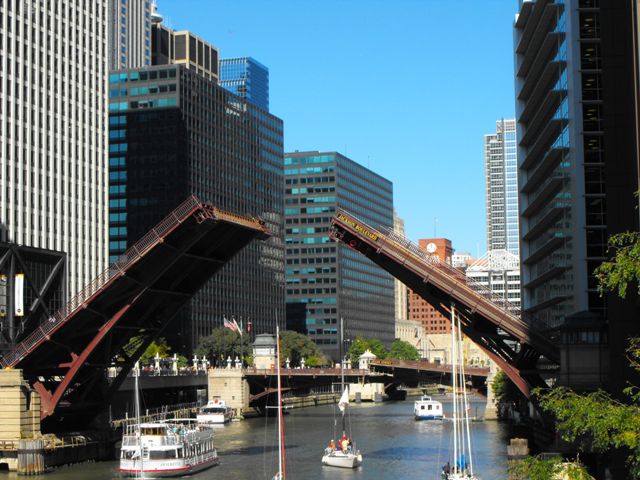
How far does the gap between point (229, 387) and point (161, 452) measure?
5450 centimetres

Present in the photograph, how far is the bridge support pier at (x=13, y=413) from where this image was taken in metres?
57.5

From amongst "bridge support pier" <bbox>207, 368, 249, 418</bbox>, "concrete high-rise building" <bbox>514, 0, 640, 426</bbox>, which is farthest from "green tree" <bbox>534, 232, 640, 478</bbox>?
"bridge support pier" <bbox>207, 368, 249, 418</bbox>

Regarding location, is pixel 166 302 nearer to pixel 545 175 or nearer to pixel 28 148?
pixel 545 175

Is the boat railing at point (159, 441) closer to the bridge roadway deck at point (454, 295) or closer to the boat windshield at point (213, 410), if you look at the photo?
the bridge roadway deck at point (454, 295)

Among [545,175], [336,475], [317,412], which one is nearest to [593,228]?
[545,175]

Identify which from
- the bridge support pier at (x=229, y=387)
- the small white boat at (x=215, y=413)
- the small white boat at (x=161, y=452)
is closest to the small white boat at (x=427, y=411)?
the small white boat at (x=215, y=413)

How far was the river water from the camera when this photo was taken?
5969 centimetres

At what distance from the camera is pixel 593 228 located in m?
63.4

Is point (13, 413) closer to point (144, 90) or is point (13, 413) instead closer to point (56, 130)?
point (56, 130)

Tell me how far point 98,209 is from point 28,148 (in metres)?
16.5

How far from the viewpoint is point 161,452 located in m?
59.9

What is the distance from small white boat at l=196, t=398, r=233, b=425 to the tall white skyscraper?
1096 inches

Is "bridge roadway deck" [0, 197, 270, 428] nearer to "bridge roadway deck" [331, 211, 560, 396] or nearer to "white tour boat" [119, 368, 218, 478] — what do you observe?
"white tour boat" [119, 368, 218, 478]

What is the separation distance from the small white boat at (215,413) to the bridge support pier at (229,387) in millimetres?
6764
